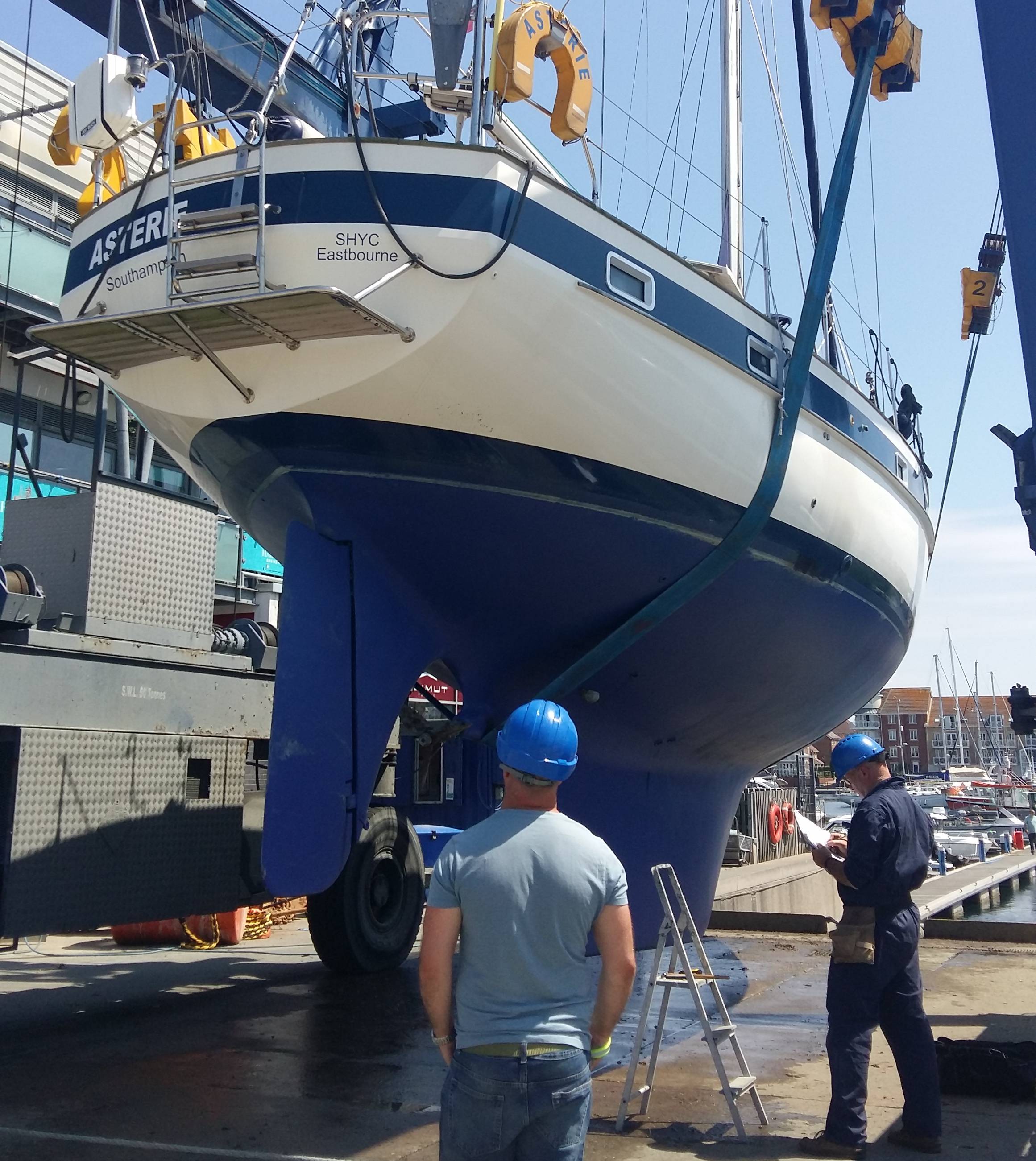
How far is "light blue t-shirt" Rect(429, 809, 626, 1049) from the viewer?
6.90 ft

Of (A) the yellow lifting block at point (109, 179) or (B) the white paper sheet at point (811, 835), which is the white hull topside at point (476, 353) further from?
(B) the white paper sheet at point (811, 835)

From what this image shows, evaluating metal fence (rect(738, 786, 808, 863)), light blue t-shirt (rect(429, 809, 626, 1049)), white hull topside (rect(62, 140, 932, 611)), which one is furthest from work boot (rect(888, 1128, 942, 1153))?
metal fence (rect(738, 786, 808, 863))

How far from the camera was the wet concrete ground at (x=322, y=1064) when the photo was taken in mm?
3734

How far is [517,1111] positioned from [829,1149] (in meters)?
2.03

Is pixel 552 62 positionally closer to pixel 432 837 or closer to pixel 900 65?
pixel 900 65

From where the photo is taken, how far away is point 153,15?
38.1 feet

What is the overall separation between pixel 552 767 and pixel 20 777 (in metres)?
3.45

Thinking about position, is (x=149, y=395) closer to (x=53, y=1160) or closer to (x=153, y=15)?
(x=53, y=1160)

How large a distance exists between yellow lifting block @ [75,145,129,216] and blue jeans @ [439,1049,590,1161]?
518 centimetres

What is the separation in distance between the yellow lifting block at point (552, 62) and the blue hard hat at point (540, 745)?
11.3ft

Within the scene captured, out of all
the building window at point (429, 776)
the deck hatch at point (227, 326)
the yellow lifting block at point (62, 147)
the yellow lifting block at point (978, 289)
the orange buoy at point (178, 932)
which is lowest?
the orange buoy at point (178, 932)

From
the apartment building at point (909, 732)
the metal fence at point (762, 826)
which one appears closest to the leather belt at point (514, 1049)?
the metal fence at point (762, 826)

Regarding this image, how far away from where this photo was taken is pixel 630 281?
4.71 meters

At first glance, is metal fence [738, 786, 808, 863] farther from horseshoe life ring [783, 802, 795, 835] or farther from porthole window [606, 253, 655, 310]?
porthole window [606, 253, 655, 310]
